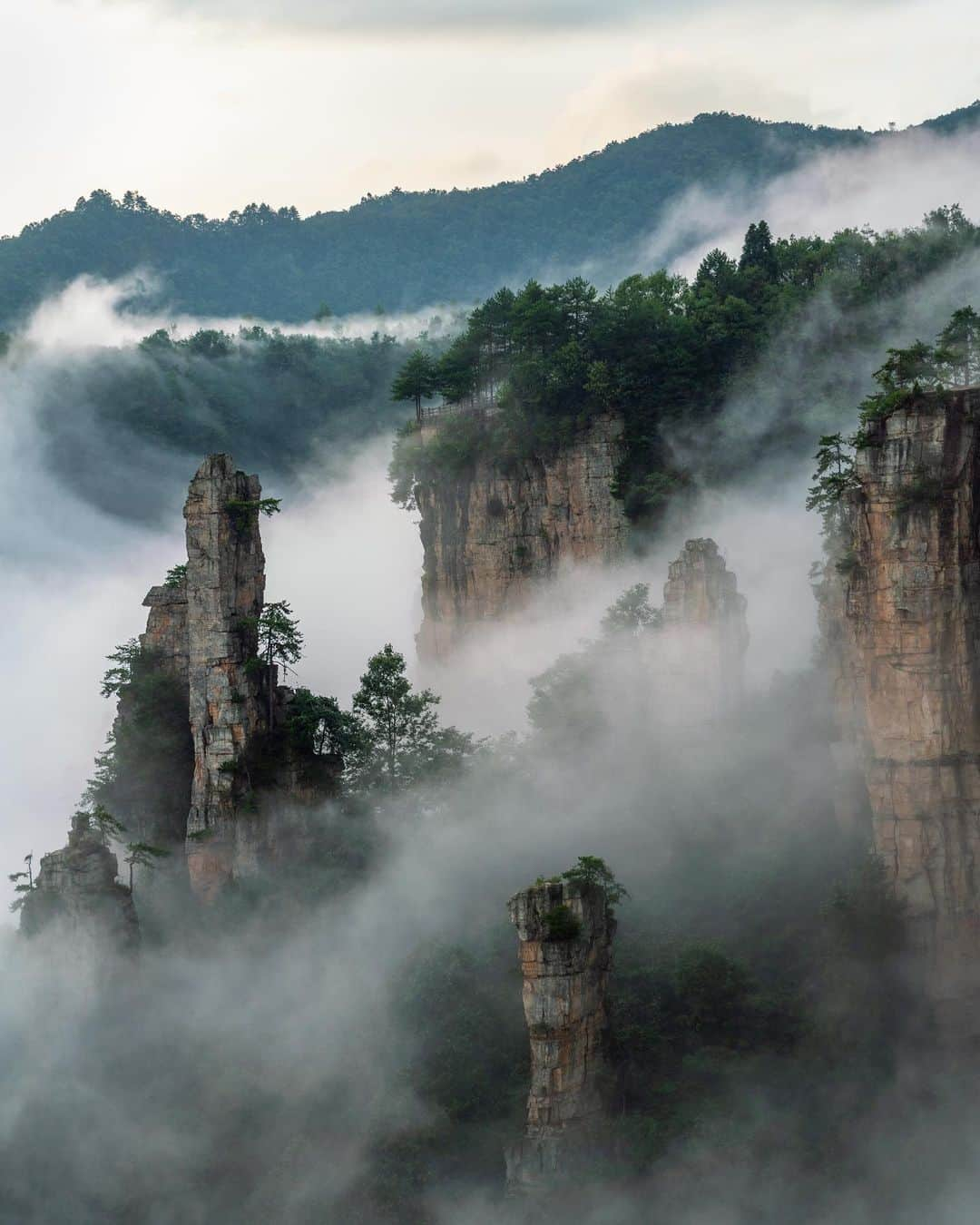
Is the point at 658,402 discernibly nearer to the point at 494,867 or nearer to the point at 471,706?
the point at 471,706

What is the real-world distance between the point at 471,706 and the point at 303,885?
1841cm

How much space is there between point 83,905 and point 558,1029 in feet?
58.7

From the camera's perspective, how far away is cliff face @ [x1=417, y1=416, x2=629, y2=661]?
76.7 metres

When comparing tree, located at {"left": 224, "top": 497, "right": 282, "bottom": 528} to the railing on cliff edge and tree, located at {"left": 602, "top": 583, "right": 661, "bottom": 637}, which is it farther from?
the railing on cliff edge

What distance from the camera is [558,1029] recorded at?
48.9 meters

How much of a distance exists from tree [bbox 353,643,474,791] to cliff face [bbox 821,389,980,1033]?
57.0 ft

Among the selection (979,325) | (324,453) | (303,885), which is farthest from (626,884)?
(324,453)

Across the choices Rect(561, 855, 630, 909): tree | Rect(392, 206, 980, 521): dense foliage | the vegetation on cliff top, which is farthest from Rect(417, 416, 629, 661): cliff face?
Rect(561, 855, 630, 909): tree

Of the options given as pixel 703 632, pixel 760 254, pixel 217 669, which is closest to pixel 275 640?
pixel 217 669

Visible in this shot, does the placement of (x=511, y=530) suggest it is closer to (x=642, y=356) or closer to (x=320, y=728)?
(x=642, y=356)

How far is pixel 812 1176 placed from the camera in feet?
157

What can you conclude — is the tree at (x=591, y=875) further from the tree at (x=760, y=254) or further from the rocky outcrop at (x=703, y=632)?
the tree at (x=760, y=254)

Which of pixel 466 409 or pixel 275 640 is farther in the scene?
pixel 466 409

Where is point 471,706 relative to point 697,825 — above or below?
above
